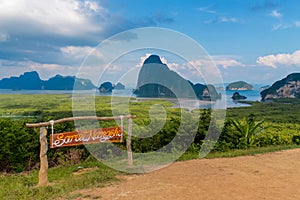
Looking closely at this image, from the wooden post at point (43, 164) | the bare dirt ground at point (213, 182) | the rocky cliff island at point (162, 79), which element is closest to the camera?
the bare dirt ground at point (213, 182)

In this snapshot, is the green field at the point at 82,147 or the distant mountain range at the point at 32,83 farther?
the distant mountain range at the point at 32,83

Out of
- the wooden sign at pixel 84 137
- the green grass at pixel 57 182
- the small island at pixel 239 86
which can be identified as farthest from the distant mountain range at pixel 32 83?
the wooden sign at pixel 84 137

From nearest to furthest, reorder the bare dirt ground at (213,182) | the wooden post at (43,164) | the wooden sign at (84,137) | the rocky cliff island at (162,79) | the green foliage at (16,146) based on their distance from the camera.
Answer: the bare dirt ground at (213,182)
the wooden post at (43,164)
the wooden sign at (84,137)
the green foliage at (16,146)
the rocky cliff island at (162,79)

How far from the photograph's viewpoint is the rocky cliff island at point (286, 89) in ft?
323

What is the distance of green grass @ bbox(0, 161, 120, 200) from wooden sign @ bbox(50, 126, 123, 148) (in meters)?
0.65

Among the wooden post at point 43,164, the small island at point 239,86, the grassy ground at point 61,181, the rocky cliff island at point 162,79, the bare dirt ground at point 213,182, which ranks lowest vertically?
the grassy ground at point 61,181

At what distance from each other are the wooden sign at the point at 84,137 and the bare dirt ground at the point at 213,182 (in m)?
0.95

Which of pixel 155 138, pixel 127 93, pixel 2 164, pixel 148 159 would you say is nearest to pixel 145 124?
pixel 155 138

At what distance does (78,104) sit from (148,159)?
2.12m

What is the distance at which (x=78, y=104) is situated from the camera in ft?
Result: 22.8

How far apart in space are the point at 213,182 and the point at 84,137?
2.52m

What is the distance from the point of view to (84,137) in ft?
18.6

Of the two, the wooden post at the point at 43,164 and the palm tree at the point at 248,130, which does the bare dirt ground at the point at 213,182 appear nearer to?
the wooden post at the point at 43,164

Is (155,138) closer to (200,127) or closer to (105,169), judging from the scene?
(200,127)
